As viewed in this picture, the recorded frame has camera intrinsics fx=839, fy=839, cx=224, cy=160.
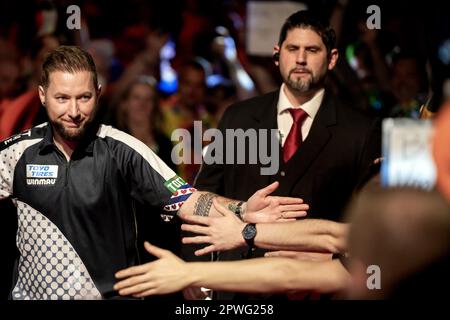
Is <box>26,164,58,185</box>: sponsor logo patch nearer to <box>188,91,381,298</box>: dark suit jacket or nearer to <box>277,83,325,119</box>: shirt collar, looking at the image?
<box>188,91,381,298</box>: dark suit jacket

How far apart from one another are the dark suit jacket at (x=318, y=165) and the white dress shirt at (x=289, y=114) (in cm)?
2

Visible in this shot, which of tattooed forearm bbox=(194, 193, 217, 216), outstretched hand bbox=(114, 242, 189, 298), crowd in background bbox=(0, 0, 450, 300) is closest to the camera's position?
outstretched hand bbox=(114, 242, 189, 298)

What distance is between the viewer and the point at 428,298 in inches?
51.6

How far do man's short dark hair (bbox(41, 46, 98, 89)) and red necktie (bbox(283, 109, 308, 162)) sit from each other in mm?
1016

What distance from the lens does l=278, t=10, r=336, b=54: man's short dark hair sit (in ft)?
12.6

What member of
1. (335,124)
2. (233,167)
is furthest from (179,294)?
(335,124)

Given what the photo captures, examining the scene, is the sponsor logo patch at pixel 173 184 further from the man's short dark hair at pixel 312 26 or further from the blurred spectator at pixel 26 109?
the blurred spectator at pixel 26 109

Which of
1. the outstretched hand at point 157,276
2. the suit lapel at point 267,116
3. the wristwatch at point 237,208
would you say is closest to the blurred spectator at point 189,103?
the suit lapel at point 267,116

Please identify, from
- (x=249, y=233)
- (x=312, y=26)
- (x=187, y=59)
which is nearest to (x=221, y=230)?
(x=249, y=233)

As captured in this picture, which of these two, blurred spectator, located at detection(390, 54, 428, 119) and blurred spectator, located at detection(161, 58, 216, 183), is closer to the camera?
blurred spectator, located at detection(390, 54, 428, 119)

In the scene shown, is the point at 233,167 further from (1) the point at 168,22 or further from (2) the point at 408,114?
(1) the point at 168,22

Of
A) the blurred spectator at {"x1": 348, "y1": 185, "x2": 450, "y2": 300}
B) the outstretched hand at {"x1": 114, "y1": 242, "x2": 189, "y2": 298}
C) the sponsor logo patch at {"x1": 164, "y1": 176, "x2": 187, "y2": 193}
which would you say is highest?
the sponsor logo patch at {"x1": 164, "y1": 176, "x2": 187, "y2": 193}

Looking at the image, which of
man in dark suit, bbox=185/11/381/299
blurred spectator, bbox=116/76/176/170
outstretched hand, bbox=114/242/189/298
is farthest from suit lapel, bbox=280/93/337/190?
outstretched hand, bbox=114/242/189/298

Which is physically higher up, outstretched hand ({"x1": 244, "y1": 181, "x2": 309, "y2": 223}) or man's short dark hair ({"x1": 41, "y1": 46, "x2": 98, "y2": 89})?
man's short dark hair ({"x1": 41, "y1": 46, "x2": 98, "y2": 89})
